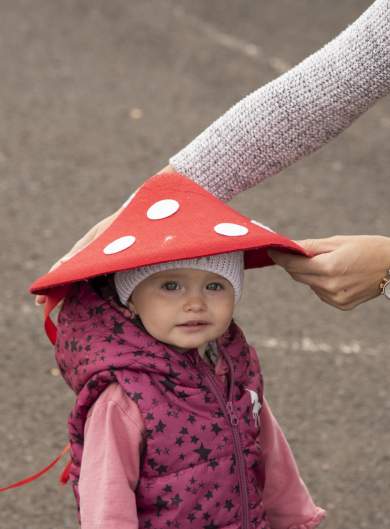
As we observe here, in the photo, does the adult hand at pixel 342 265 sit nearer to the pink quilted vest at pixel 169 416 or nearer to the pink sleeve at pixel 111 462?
the pink quilted vest at pixel 169 416

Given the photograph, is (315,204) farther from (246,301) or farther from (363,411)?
(363,411)

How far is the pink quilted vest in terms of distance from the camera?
2.45 metres

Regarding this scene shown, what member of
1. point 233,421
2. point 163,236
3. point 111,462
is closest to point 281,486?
point 233,421

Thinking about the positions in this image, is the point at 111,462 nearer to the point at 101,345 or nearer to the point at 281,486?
the point at 101,345

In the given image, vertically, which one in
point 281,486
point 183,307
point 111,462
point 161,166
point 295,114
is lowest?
point 281,486

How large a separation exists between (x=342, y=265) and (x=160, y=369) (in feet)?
1.51

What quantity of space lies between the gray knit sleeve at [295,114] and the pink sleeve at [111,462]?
2.19ft

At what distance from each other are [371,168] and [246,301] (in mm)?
1694

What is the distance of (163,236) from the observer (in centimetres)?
237

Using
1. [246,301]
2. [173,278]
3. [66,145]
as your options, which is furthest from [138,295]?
[66,145]

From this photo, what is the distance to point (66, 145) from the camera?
246 inches

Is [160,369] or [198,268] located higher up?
[198,268]

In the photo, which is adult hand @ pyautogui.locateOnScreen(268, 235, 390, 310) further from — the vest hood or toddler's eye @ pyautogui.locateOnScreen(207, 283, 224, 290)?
the vest hood

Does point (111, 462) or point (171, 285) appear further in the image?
point (171, 285)
